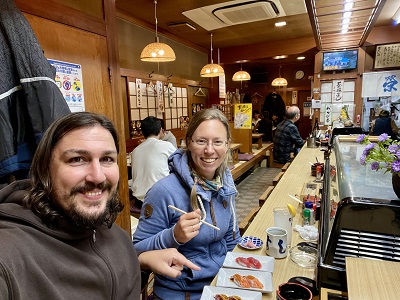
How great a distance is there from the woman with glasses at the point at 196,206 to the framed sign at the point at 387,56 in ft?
21.4

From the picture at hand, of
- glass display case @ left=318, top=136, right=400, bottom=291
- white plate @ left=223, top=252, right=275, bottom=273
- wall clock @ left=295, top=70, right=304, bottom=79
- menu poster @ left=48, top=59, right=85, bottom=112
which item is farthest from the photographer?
wall clock @ left=295, top=70, right=304, bottom=79

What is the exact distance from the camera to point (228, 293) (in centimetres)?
116

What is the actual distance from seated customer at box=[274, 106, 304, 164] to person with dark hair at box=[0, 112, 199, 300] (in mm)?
5213

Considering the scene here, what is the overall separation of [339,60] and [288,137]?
101 inches

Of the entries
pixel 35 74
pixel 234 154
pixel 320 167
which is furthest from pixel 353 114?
pixel 35 74

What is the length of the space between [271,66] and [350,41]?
21.1 ft

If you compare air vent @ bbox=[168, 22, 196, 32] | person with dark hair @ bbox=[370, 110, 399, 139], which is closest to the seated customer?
person with dark hair @ bbox=[370, 110, 399, 139]

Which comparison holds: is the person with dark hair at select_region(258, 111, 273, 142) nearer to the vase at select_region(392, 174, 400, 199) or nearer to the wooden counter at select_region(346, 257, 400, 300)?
the vase at select_region(392, 174, 400, 199)


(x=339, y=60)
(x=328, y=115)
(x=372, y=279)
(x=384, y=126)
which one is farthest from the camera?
(x=328, y=115)

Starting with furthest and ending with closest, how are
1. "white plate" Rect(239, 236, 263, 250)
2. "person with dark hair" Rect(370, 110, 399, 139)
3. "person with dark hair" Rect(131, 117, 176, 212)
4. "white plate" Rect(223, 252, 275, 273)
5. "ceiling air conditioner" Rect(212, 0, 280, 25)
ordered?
"person with dark hair" Rect(370, 110, 399, 139), "ceiling air conditioner" Rect(212, 0, 280, 25), "person with dark hair" Rect(131, 117, 176, 212), "white plate" Rect(239, 236, 263, 250), "white plate" Rect(223, 252, 275, 273)

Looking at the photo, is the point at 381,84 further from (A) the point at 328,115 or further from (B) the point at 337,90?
(A) the point at 328,115

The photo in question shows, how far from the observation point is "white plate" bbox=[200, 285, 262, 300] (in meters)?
1.12

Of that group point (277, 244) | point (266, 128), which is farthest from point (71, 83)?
point (266, 128)

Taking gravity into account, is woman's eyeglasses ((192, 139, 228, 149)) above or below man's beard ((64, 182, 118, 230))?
above
